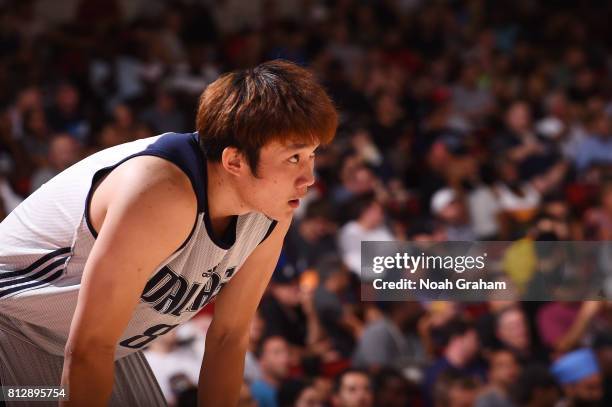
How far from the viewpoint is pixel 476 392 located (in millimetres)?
4730

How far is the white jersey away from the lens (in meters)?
2.09

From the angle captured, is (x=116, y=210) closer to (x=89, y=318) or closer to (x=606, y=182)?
(x=89, y=318)

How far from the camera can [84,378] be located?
6.37 feet

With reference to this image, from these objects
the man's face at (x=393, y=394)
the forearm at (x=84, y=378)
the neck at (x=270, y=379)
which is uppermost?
the neck at (x=270, y=379)

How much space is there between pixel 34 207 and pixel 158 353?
253 cm

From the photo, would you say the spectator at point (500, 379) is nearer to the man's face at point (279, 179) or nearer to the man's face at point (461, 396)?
the man's face at point (461, 396)

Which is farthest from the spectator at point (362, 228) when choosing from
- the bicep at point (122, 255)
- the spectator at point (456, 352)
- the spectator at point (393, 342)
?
the bicep at point (122, 255)

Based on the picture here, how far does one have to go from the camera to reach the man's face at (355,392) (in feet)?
15.0

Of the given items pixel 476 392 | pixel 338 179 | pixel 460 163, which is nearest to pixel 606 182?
pixel 460 163

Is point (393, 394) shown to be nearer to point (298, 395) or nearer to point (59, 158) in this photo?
point (298, 395)

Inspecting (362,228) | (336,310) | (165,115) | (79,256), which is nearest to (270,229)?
(79,256)

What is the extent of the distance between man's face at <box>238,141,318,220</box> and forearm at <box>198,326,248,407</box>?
17.7 inches

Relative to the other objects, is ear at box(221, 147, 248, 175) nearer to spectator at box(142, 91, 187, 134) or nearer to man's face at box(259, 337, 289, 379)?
man's face at box(259, 337, 289, 379)

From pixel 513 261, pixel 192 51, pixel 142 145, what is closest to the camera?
pixel 142 145
